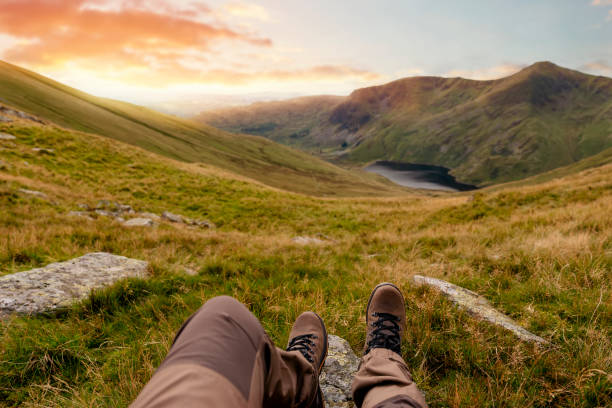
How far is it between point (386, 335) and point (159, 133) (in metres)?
109

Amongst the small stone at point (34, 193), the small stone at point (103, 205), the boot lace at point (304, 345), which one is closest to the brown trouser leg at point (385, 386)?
the boot lace at point (304, 345)

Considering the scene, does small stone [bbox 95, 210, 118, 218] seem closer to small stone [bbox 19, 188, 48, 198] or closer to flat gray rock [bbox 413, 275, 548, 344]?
small stone [bbox 19, 188, 48, 198]

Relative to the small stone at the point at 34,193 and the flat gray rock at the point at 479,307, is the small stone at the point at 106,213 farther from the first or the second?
the flat gray rock at the point at 479,307

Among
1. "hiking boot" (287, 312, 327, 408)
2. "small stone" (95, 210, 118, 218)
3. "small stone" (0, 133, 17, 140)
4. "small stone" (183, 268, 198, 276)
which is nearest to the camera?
"hiking boot" (287, 312, 327, 408)

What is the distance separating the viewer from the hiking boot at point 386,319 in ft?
9.56

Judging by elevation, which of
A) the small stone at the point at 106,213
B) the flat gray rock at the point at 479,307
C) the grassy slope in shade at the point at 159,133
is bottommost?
the small stone at the point at 106,213

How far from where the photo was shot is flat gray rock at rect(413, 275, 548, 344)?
9.38ft

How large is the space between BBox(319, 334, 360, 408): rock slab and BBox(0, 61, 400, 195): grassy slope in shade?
76.7 meters

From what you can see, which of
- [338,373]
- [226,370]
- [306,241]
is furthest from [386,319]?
[306,241]

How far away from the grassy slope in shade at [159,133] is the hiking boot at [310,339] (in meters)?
76.4

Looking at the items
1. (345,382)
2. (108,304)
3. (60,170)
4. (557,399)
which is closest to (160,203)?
(60,170)

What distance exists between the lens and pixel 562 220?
26.6ft

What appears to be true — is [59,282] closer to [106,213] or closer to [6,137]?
[106,213]

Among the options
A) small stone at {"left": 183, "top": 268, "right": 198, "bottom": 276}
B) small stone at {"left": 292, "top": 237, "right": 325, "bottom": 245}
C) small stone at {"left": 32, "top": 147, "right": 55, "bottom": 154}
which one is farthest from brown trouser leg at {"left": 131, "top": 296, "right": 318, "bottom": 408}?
small stone at {"left": 32, "top": 147, "right": 55, "bottom": 154}
